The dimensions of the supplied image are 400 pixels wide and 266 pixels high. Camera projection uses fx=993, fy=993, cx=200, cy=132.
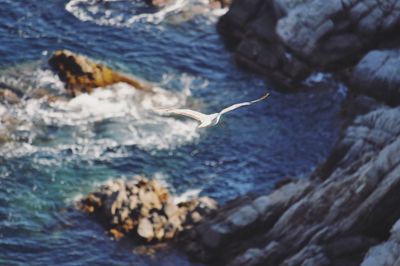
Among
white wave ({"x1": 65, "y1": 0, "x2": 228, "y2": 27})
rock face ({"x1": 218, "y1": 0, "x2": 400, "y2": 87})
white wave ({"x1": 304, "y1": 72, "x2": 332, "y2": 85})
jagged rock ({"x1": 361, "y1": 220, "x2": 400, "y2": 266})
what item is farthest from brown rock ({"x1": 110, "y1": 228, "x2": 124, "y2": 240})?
white wave ({"x1": 65, "y1": 0, "x2": 228, "y2": 27})

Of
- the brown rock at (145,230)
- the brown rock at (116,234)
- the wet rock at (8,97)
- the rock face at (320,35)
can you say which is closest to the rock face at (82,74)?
the wet rock at (8,97)

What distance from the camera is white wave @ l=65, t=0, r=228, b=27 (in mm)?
56625

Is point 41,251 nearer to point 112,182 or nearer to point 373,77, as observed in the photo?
point 112,182

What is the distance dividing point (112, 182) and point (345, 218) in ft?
40.9

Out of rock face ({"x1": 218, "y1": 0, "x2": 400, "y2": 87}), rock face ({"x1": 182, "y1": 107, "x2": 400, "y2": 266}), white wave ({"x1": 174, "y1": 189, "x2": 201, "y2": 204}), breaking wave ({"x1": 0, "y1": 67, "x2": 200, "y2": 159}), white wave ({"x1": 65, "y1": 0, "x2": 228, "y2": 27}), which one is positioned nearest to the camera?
rock face ({"x1": 182, "y1": 107, "x2": 400, "y2": 266})

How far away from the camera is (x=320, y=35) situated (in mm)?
51406

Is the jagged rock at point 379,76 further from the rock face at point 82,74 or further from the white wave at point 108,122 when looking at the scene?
the rock face at point 82,74

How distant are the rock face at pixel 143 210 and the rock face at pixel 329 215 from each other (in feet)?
3.34

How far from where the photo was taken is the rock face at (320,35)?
51094mm

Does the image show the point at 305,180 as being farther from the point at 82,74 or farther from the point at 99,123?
the point at 82,74

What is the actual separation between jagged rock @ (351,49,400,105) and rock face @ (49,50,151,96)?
35.3ft

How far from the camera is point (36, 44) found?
53.2 m

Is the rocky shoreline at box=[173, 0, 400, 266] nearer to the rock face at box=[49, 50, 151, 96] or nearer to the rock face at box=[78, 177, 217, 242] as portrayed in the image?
the rock face at box=[78, 177, 217, 242]

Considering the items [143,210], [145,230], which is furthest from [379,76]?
[145,230]
